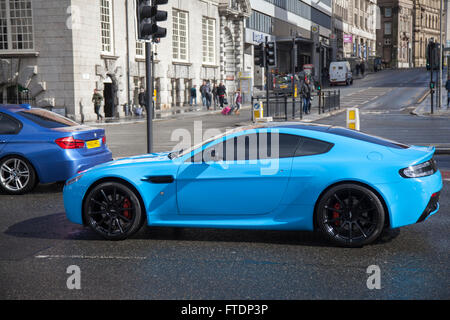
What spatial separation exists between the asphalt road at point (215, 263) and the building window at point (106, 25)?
28.5 m

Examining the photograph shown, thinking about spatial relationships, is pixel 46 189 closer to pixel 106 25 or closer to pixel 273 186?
pixel 273 186

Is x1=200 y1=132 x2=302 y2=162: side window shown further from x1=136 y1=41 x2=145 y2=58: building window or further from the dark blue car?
x1=136 y1=41 x2=145 y2=58: building window

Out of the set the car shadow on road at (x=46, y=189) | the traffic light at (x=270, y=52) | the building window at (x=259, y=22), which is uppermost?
the building window at (x=259, y=22)

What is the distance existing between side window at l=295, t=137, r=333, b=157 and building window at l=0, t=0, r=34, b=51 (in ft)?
93.4

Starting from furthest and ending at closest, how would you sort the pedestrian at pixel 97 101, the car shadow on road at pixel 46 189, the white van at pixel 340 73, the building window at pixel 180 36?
the white van at pixel 340 73 → the building window at pixel 180 36 → the pedestrian at pixel 97 101 → the car shadow on road at pixel 46 189

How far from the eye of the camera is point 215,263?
18.0 feet

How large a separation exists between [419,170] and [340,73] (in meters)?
65.5

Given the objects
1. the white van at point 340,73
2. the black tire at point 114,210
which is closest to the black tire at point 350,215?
the black tire at point 114,210

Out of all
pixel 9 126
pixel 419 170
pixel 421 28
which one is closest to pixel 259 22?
pixel 9 126

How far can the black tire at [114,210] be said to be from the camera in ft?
20.6

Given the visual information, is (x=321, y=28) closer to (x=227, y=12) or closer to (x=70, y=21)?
(x=227, y=12)

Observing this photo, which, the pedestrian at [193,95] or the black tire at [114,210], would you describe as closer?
the black tire at [114,210]

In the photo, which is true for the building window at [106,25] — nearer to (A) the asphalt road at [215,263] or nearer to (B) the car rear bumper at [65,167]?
(B) the car rear bumper at [65,167]
